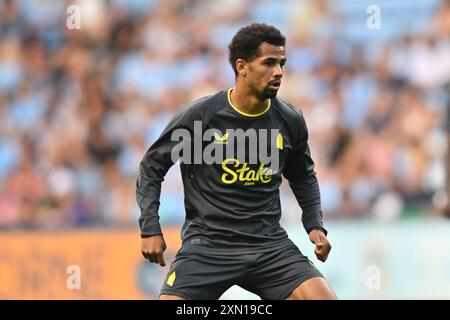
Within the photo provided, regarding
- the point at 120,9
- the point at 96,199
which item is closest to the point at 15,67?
the point at 120,9

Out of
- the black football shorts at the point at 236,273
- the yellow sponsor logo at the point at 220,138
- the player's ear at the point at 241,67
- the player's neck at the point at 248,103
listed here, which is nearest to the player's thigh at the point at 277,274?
the black football shorts at the point at 236,273

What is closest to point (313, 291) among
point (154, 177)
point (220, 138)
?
point (220, 138)

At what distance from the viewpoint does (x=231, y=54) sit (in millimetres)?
6316

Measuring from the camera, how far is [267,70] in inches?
238

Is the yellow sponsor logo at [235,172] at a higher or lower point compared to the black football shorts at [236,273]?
higher

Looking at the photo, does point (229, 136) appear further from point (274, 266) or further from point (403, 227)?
point (403, 227)

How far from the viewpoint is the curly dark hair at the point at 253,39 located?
19.9 feet

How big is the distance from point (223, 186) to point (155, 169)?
43 centimetres

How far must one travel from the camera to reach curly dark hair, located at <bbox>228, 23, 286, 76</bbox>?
6.07 metres

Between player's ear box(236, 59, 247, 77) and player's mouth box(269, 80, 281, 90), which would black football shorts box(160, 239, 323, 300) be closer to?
player's mouth box(269, 80, 281, 90)

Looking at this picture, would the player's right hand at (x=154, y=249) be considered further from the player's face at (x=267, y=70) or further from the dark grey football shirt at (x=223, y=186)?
the player's face at (x=267, y=70)

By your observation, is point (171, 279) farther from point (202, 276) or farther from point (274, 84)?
point (274, 84)

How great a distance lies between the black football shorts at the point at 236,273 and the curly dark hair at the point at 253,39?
4.00ft

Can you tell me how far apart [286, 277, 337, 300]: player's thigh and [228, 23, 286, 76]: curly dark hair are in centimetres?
141
